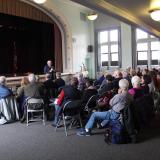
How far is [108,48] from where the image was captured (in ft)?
47.9

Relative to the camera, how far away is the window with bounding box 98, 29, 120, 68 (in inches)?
564

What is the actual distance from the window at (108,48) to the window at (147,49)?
1046 millimetres

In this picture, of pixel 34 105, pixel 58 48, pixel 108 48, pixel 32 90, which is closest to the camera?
pixel 34 105

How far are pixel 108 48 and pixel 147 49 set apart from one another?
2016 mm

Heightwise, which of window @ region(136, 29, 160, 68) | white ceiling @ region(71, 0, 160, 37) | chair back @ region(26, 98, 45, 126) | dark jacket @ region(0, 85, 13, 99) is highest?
white ceiling @ region(71, 0, 160, 37)

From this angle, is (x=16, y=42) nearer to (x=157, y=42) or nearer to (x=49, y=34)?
(x=49, y=34)

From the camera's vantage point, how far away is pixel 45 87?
707 cm

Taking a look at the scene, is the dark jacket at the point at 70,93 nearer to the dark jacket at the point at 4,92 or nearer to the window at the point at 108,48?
the dark jacket at the point at 4,92

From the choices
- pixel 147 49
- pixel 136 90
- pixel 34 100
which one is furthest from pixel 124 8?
pixel 147 49

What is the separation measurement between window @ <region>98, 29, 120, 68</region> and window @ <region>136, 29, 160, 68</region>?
1046mm

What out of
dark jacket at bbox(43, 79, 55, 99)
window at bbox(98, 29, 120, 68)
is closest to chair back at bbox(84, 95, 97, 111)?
dark jacket at bbox(43, 79, 55, 99)

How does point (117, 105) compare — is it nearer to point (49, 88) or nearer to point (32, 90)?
point (32, 90)

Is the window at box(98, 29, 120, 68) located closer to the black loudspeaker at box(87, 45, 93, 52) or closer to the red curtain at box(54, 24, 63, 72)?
the black loudspeaker at box(87, 45, 93, 52)

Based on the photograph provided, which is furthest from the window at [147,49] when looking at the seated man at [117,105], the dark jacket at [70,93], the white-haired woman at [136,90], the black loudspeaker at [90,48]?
the seated man at [117,105]
